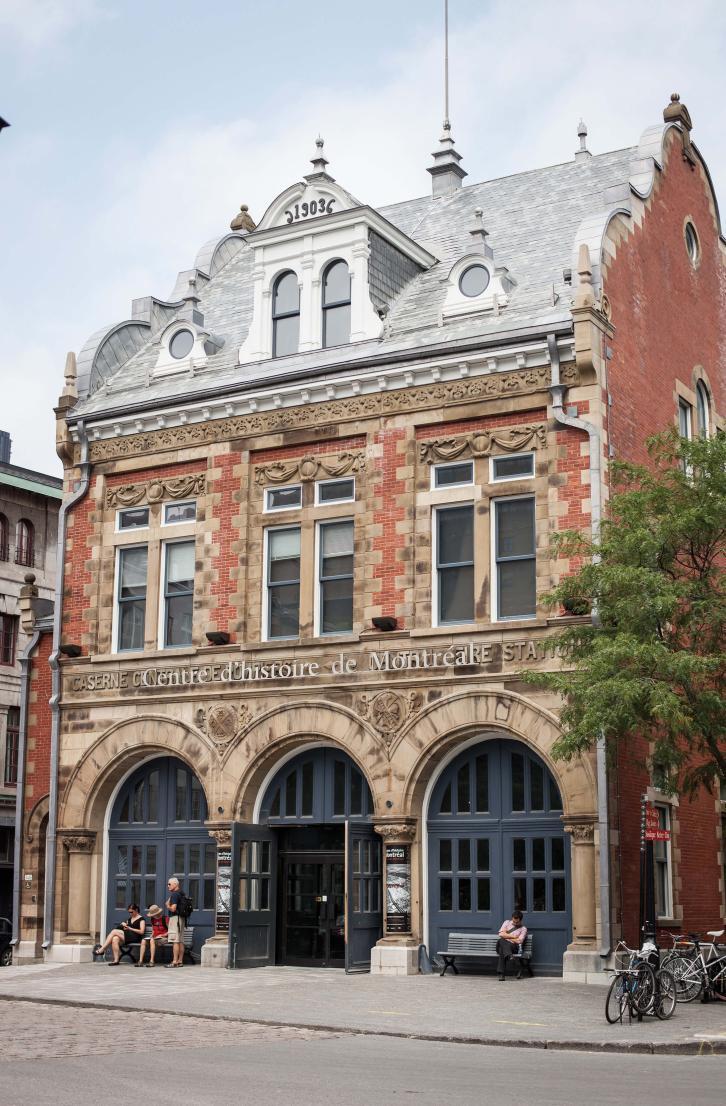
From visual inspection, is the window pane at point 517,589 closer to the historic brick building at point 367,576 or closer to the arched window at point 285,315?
the historic brick building at point 367,576

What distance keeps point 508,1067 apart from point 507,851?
11294 millimetres

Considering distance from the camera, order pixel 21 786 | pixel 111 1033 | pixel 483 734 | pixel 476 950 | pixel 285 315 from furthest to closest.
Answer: pixel 21 786, pixel 285 315, pixel 483 734, pixel 476 950, pixel 111 1033

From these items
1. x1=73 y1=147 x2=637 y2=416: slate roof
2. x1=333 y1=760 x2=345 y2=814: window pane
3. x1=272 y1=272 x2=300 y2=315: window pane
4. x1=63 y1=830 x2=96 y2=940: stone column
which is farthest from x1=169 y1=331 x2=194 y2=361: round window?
x1=63 y1=830 x2=96 y2=940: stone column

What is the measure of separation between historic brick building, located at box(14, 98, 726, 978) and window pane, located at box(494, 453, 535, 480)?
73 millimetres

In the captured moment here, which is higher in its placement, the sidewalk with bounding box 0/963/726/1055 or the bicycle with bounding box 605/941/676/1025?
the bicycle with bounding box 605/941/676/1025

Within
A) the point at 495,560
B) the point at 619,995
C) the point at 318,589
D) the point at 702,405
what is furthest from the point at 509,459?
the point at 619,995

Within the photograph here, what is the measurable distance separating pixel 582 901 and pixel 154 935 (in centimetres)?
822

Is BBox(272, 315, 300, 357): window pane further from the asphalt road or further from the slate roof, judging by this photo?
the asphalt road

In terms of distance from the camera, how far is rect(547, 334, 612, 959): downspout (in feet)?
74.5

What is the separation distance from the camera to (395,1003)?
19.5 metres

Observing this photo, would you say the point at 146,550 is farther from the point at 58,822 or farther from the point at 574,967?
the point at 574,967

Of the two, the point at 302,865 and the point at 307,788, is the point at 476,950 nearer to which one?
the point at 302,865

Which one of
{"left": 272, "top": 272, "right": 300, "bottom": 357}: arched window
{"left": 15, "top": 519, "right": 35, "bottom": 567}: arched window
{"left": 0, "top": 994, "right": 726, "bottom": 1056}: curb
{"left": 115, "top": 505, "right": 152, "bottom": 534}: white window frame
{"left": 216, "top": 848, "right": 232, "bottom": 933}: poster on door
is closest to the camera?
{"left": 0, "top": 994, "right": 726, "bottom": 1056}: curb

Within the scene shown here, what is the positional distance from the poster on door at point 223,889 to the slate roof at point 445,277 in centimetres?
910
